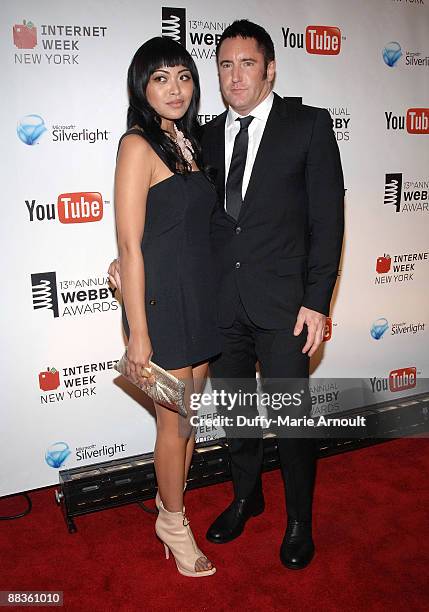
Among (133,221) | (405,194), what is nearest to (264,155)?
(133,221)

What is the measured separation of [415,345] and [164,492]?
2.09m

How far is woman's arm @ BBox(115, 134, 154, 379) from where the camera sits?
6.48 feet

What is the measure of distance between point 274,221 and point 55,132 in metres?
1.12

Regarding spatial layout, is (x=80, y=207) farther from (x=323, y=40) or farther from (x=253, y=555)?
(x=253, y=555)

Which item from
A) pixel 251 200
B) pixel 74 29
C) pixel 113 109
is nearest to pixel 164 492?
pixel 251 200

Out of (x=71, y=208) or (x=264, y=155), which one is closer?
(x=264, y=155)

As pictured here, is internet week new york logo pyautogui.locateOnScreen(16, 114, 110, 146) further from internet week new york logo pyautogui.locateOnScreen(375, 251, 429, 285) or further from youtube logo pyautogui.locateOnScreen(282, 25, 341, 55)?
internet week new york logo pyautogui.locateOnScreen(375, 251, 429, 285)

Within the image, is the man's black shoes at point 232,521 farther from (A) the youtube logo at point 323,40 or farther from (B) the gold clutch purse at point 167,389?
(A) the youtube logo at point 323,40

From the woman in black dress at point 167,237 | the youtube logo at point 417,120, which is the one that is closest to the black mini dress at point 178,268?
the woman in black dress at point 167,237

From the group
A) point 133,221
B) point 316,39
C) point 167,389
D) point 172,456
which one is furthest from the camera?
point 316,39

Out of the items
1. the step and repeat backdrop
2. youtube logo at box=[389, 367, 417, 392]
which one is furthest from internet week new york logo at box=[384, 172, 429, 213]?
youtube logo at box=[389, 367, 417, 392]

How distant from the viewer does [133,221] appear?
6.54 ft

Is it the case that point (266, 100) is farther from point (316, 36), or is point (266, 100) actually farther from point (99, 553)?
point (99, 553)

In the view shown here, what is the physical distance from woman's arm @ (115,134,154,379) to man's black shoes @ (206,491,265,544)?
91cm
